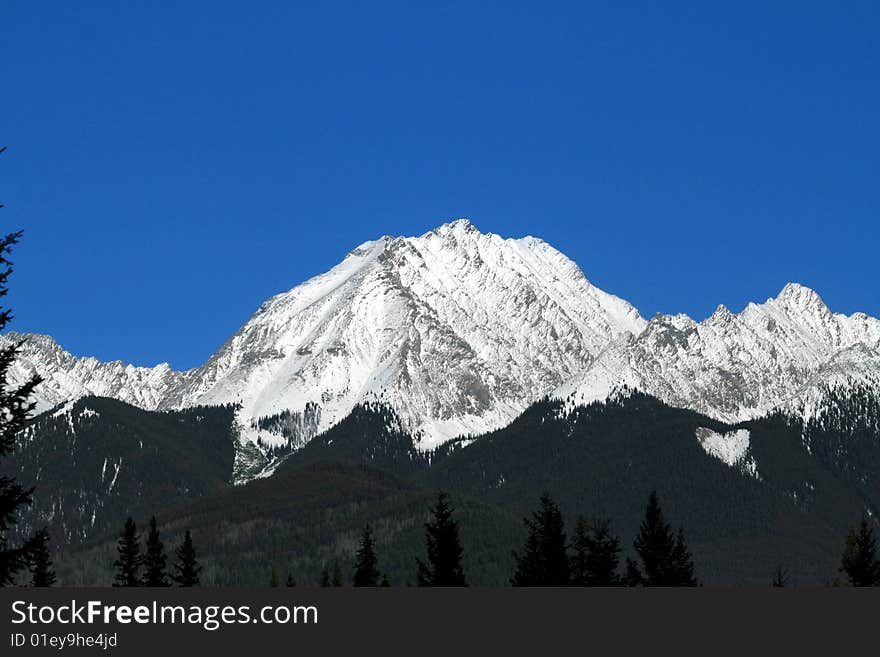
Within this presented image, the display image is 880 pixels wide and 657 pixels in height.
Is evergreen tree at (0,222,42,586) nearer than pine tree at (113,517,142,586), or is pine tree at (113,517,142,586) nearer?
evergreen tree at (0,222,42,586)

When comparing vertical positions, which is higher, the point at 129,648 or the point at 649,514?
the point at 649,514

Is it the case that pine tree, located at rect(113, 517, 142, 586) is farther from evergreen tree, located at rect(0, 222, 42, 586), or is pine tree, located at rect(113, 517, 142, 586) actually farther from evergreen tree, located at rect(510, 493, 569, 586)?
evergreen tree, located at rect(0, 222, 42, 586)

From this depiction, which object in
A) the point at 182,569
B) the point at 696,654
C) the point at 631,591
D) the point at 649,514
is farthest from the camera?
the point at 182,569

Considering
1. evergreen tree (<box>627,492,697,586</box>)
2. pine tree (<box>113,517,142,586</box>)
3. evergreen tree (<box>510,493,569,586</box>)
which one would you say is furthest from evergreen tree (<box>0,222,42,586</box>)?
pine tree (<box>113,517,142,586</box>)

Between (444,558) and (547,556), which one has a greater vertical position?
(444,558)

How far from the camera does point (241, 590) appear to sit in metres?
46.2

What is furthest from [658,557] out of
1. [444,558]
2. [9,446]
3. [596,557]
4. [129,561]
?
[9,446]

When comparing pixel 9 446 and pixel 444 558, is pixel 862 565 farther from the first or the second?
pixel 9 446

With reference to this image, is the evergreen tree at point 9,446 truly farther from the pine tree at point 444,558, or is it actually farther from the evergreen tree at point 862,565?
the evergreen tree at point 862,565

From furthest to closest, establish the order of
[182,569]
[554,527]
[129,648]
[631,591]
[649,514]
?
1. [182,569]
2. [649,514]
3. [554,527]
4. [631,591]
5. [129,648]

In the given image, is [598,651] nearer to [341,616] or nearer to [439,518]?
[341,616]

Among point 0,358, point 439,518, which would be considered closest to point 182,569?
point 439,518

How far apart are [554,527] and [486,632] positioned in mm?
47871

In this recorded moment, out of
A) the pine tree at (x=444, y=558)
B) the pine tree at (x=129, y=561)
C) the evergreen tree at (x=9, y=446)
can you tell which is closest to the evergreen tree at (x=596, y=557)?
the pine tree at (x=444, y=558)
